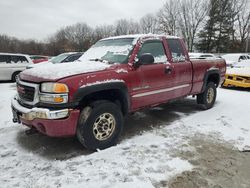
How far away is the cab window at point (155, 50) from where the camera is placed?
13.8ft

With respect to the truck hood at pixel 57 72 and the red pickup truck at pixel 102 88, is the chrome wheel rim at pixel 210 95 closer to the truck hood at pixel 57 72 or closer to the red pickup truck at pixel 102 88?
the red pickup truck at pixel 102 88

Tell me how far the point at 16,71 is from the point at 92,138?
10536 mm

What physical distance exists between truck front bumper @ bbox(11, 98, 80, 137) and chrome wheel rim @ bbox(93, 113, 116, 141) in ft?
1.23

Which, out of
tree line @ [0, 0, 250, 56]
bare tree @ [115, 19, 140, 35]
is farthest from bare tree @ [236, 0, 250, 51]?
bare tree @ [115, 19, 140, 35]

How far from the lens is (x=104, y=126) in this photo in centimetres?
354

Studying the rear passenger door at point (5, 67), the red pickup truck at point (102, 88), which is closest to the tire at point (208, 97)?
the red pickup truck at point (102, 88)

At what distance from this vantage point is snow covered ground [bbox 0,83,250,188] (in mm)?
2752

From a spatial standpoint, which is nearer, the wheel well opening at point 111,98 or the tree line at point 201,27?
the wheel well opening at point 111,98

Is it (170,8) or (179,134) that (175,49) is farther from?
(170,8)

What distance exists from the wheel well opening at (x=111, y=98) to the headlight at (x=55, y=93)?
353 millimetres

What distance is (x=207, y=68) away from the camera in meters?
5.69

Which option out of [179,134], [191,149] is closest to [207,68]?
[179,134]

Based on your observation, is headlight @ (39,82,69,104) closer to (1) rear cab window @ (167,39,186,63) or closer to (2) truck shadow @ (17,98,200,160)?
(2) truck shadow @ (17,98,200,160)

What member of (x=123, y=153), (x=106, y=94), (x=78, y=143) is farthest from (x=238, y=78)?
(x=78, y=143)
